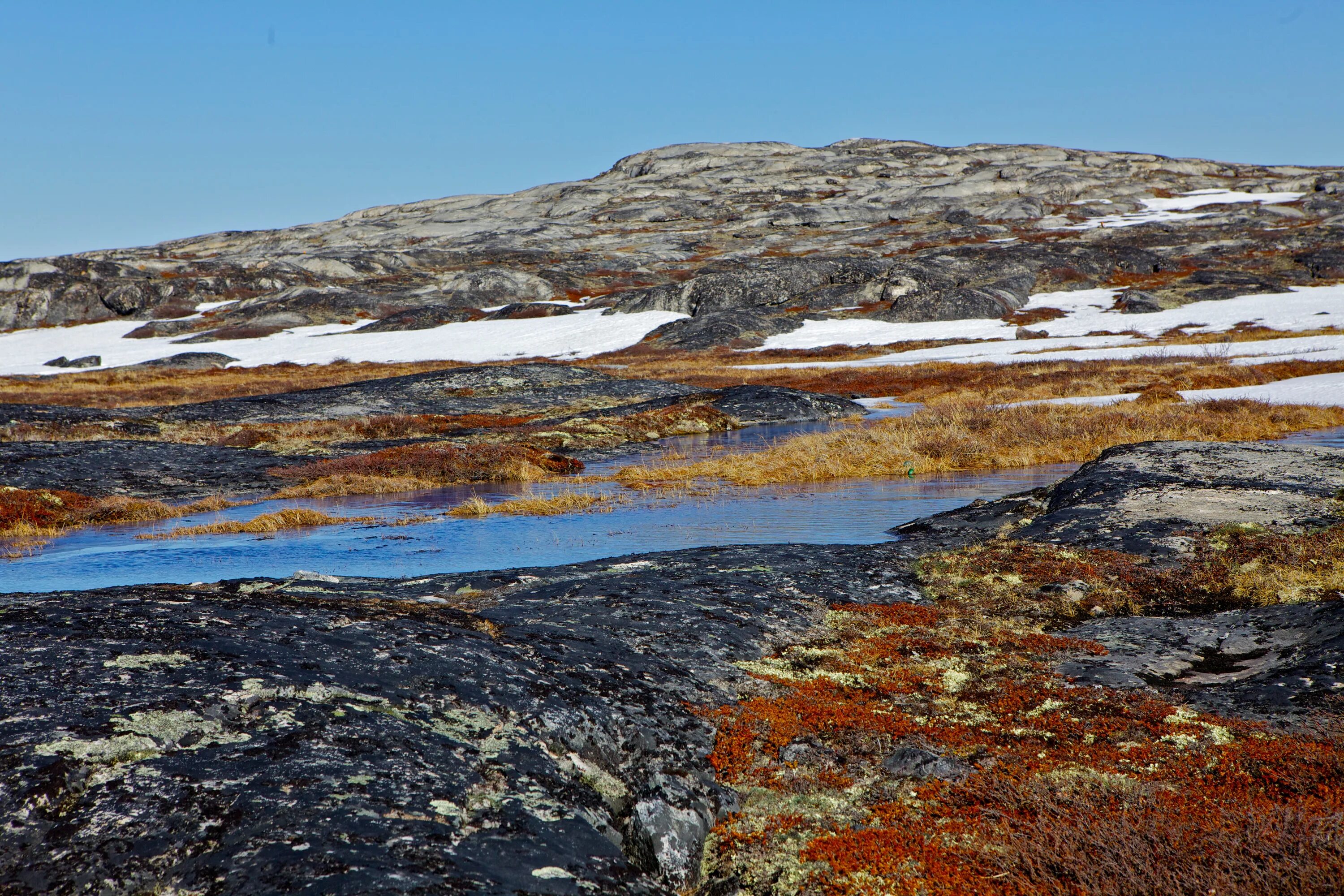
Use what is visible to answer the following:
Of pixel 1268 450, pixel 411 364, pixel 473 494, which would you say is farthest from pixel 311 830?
pixel 411 364

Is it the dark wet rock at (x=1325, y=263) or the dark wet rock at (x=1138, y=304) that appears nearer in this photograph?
the dark wet rock at (x=1138, y=304)

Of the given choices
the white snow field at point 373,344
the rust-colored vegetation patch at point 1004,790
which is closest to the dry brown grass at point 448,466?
the rust-colored vegetation patch at point 1004,790

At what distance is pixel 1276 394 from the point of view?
1350 inches

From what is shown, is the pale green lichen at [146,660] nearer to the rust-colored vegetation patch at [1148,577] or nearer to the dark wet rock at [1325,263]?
the rust-colored vegetation patch at [1148,577]

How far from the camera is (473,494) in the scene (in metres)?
23.9

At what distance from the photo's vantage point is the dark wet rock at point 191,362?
73.9m

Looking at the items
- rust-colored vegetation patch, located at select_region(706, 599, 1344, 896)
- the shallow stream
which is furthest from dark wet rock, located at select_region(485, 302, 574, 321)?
rust-colored vegetation patch, located at select_region(706, 599, 1344, 896)

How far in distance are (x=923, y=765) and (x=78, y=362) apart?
88.6 meters

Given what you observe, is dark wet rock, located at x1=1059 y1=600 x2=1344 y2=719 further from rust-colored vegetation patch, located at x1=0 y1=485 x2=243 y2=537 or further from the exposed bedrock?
the exposed bedrock

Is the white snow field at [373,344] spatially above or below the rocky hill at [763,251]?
below

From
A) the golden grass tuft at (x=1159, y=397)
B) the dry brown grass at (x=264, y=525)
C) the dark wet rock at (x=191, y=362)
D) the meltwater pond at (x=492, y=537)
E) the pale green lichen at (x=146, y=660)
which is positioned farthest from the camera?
the dark wet rock at (x=191, y=362)

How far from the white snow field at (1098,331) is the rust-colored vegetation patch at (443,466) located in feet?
119

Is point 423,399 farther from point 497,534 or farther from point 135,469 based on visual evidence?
point 497,534

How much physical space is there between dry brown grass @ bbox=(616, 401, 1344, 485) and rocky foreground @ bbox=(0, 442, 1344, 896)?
14.7 meters
